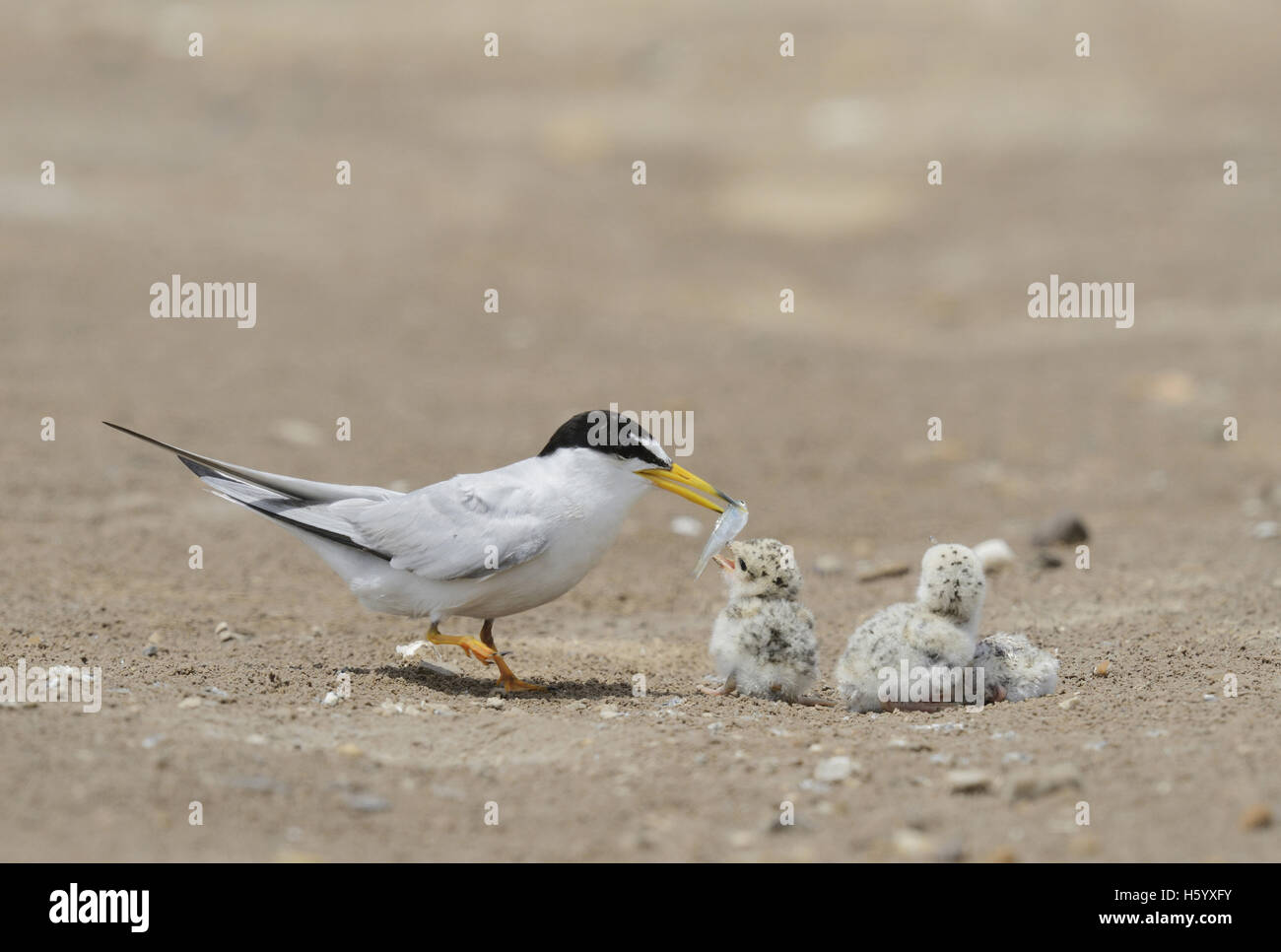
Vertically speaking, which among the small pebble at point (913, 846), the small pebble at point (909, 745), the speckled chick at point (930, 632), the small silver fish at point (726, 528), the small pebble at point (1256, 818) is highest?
the small silver fish at point (726, 528)

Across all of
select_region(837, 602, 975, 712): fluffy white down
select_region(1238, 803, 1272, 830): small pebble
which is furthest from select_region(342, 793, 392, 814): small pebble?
select_region(1238, 803, 1272, 830): small pebble

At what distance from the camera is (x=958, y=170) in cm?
2100

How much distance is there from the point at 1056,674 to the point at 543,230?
14226 millimetres

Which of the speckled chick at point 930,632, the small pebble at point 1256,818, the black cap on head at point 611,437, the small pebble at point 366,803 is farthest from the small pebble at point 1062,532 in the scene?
the small pebble at point 366,803

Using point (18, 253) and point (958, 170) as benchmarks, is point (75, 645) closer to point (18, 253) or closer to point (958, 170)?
point (18, 253)

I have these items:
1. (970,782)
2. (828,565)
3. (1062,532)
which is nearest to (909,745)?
(970,782)

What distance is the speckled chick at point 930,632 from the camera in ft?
19.1

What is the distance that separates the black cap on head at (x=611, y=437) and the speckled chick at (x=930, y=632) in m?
1.18

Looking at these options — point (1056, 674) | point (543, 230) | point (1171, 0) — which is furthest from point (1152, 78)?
point (1056, 674)

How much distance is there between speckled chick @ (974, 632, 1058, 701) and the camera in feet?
19.3

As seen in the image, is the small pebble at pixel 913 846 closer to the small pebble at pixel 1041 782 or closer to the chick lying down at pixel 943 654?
the small pebble at pixel 1041 782

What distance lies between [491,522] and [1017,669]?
7.51 feet

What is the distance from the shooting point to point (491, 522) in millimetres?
6121

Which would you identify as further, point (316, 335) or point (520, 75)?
point (520, 75)
